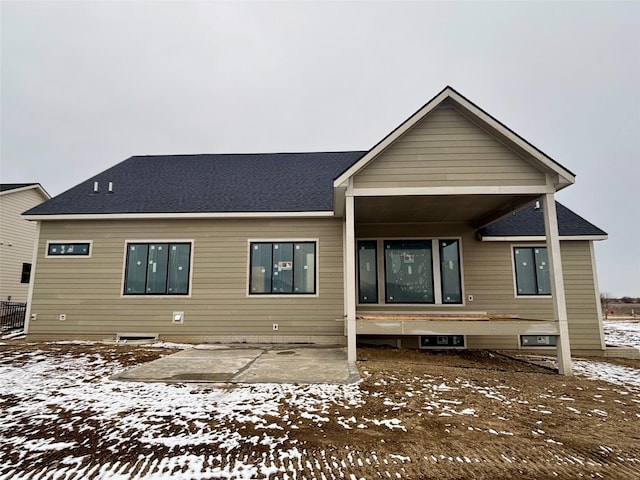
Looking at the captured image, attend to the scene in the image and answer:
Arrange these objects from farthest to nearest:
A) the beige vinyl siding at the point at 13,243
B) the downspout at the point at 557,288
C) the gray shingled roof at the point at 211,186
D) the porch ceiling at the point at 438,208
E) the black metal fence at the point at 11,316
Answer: the beige vinyl siding at the point at 13,243 → the black metal fence at the point at 11,316 → the gray shingled roof at the point at 211,186 → the porch ceiling at the point at 438,208 → the downspout at the point at 557,288

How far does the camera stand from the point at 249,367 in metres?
6.05

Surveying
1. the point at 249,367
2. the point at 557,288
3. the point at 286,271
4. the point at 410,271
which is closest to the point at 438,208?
the point at 410,271

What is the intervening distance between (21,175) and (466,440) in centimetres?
5810

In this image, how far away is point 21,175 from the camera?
44375 millimetres

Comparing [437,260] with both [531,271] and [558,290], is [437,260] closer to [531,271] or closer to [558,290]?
[531,271]

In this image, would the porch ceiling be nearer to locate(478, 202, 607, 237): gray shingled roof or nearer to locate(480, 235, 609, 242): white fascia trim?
locate(480, 235, 609, 242): white fascia trim

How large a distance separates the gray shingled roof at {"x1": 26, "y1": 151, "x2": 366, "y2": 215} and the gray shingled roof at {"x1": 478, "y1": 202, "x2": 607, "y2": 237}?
4698mm

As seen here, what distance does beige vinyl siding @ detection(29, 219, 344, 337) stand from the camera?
934 cm

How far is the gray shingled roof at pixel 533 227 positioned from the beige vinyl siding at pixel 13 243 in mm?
19336

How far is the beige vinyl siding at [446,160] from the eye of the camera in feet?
22.5

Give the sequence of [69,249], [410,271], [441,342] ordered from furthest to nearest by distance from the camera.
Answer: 1. [69,249]
2. [410,271]
3. [441,342]

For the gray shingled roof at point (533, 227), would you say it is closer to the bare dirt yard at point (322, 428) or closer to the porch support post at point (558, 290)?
the porch support post at point (558, 290)

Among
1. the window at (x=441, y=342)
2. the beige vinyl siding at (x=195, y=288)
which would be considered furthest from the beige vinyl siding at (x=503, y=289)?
the beige vinyl siding at (x=195, y=288)

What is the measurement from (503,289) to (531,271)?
986 millimetres
